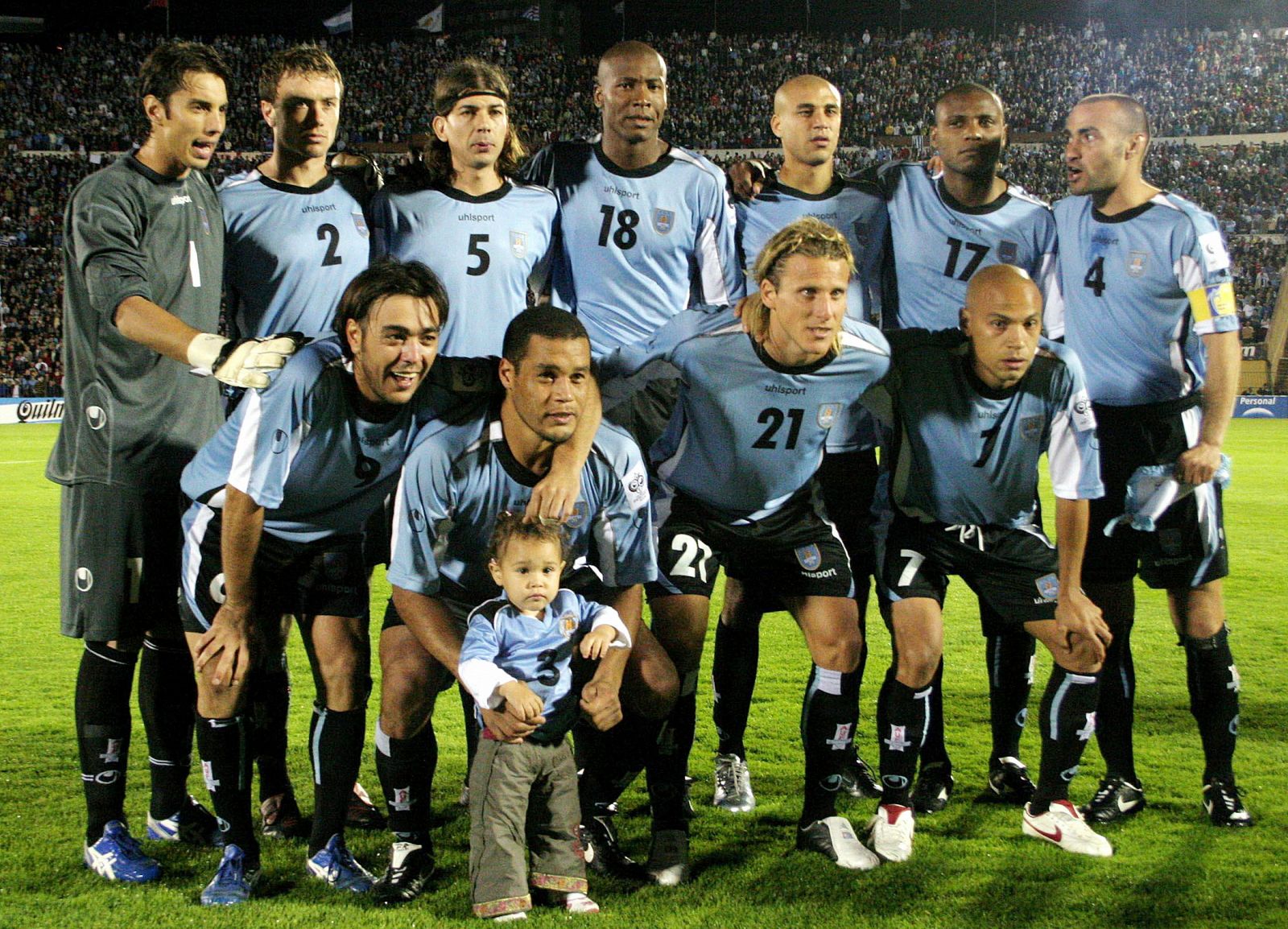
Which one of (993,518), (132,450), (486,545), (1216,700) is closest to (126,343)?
(132,450)

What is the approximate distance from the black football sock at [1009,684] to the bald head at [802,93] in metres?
2.10

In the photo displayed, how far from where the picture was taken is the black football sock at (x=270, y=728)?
155 inches

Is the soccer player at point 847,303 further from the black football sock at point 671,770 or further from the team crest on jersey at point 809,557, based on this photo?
the black football sock at point 671,770

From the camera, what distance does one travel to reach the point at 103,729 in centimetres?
362

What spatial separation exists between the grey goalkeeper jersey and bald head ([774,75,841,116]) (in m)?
2.14

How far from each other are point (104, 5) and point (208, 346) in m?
38.2

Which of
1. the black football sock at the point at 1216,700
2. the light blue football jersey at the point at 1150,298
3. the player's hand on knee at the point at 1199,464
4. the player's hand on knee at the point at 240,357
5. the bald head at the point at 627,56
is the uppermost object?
the bald head at the point at 627,56

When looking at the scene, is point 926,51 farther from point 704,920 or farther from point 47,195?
point 704,920

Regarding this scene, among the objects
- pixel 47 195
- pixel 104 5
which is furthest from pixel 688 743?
pixel 104 5

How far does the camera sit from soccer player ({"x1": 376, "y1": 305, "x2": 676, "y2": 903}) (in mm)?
3314

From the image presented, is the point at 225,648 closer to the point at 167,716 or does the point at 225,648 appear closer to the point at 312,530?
the point at 312,530

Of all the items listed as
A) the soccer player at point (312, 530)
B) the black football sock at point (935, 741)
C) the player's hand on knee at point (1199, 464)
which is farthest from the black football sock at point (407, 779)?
the player's hand on knee at point (1199, 464)

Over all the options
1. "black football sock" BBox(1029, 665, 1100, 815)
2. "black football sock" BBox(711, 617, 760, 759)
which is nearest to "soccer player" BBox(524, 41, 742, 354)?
"black football sock" BBox(711, 617, 760, 759)

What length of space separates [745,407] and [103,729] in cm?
227
